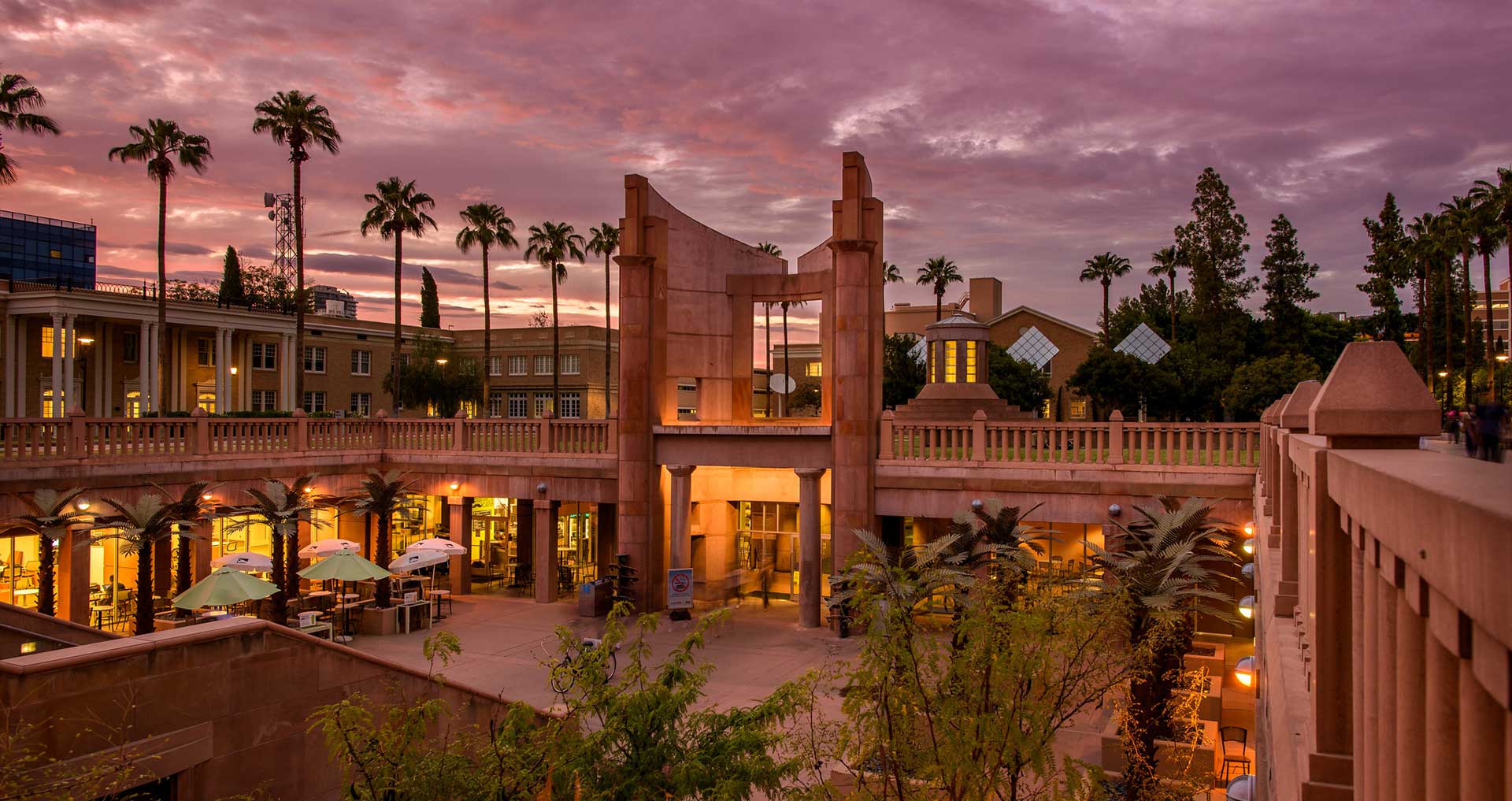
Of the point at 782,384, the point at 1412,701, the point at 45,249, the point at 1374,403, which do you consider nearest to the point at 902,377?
the point at 782,384

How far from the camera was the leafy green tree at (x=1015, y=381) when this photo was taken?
66688 millimetres

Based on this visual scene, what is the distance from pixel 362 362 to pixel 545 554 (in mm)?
43538

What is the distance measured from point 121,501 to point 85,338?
34403 millimetres

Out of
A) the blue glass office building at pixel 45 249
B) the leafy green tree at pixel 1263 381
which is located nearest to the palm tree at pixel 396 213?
the leafy green tree at pixel 1263 381

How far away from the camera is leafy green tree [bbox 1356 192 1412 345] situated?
239 feet

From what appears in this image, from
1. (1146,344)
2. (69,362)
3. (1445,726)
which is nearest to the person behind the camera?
(1445,726)

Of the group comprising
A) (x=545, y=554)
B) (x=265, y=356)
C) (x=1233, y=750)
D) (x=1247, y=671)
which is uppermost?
(x=265, y=356)

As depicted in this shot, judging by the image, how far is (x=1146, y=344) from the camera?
72.4 m

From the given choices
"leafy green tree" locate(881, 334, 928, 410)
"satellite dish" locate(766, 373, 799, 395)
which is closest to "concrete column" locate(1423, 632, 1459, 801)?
"satellite dish" locate(766, 373, 799, 395)

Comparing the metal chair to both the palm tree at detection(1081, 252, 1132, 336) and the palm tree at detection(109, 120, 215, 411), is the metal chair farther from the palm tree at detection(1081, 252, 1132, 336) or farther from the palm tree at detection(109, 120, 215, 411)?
the palm tree at detection(1081, 252, 1132, 336)

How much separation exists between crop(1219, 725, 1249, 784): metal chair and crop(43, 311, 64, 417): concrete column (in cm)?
5541

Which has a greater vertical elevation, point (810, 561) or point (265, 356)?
point (265, 356)

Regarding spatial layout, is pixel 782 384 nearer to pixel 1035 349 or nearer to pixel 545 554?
pixel 545 554

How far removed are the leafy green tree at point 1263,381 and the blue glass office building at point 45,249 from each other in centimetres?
12800
